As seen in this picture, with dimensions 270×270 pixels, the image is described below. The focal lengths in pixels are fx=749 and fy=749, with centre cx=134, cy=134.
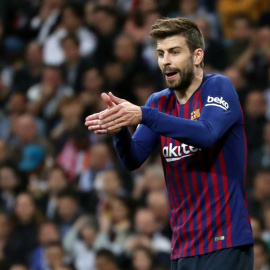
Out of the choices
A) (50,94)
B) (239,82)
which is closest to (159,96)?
(239,82)

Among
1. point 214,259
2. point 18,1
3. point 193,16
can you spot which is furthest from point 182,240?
point 18,1

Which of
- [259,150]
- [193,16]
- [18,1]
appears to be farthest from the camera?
[18,1]

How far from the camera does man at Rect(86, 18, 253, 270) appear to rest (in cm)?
348

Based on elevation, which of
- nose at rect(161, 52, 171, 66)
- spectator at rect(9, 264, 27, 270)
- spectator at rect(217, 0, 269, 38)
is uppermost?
spectator at rect(217, 0, 269, 38)

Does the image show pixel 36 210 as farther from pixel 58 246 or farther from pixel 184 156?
pixel 184 156

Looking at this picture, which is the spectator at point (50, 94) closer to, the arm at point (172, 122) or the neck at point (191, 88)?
the neck at point (191, 88)

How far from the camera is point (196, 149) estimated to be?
3.72 meters

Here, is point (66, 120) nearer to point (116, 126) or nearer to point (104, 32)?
point (104, 32)

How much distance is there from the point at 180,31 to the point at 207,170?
2.34ft

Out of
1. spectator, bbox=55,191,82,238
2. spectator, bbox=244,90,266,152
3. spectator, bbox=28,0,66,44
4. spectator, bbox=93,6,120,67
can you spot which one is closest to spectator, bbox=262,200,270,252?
spectator, bbox=244,90,266,152

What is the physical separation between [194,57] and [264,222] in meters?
2.69

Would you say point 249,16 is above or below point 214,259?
above

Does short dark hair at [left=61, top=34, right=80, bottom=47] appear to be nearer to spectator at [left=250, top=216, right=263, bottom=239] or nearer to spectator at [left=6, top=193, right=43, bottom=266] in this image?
spectator at [left=6, top=193, right=43, bottom=266]

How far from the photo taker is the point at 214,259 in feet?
11.9
